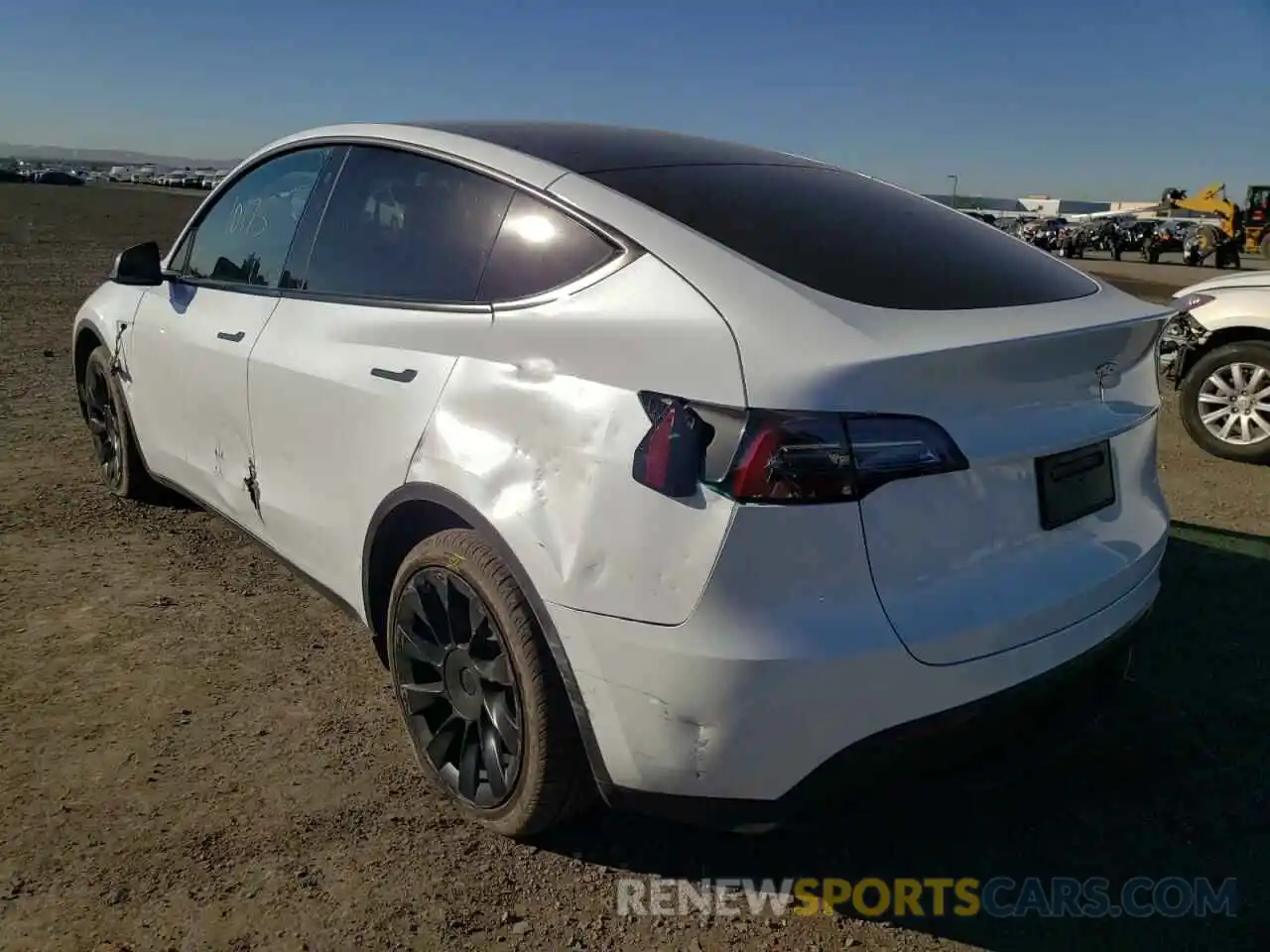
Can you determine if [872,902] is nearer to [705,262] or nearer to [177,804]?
[705,262]

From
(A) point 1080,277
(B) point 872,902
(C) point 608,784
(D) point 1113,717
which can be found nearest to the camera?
(C) point 608,784

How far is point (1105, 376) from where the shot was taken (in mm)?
2328

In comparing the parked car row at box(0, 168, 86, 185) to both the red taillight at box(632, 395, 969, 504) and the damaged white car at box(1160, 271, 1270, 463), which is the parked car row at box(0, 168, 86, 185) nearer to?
the damaged white car at box(1160, 271, 1270, 463)

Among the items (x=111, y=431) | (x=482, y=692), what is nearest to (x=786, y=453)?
(x=482, y=692)

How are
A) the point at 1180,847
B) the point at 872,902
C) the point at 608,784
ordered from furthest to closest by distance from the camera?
the point at 1180,847, the point at 872,902, the point at 608,784

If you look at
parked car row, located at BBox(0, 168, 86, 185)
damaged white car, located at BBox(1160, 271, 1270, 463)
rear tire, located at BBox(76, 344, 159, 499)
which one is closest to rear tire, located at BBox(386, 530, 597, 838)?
rear tire, located at BBox(76, 344, 159, 499)

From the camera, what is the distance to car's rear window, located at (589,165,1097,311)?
2.24m

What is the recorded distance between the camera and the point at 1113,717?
316 cm

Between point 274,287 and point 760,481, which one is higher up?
point 274,287

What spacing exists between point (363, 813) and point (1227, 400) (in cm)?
600

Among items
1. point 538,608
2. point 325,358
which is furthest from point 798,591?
point 325,358

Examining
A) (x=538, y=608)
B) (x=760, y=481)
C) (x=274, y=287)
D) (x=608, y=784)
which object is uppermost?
(x=274, y=287)

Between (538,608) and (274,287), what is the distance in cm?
178

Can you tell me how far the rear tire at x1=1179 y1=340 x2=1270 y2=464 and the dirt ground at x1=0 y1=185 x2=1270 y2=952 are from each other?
2.67 m
